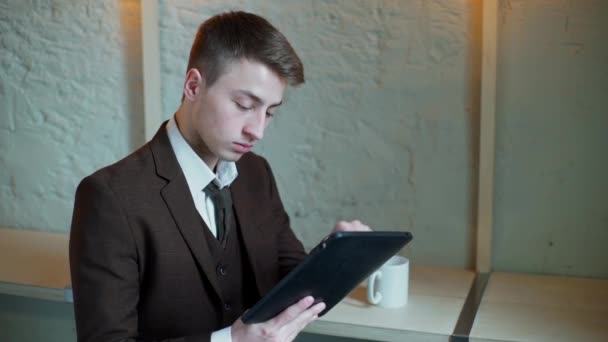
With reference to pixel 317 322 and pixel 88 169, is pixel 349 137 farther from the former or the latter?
pixel 88 169

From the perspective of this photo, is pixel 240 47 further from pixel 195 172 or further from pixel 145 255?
pixel 145 255

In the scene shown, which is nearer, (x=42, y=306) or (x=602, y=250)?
(x=602, y=250)

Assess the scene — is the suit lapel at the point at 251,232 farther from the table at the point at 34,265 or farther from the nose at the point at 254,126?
the table at the point at 34,265

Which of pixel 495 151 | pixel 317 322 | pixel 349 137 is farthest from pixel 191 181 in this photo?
pixel 495 151

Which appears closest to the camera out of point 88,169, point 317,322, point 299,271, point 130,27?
point 299,271

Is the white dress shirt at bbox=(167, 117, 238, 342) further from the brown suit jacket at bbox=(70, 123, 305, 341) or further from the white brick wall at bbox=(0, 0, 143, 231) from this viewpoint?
the white brick wall at bbox=(0, 0, 143, 231)

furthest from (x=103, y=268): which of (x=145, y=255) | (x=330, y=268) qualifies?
(x=330, y=268)

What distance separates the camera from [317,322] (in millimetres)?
1537

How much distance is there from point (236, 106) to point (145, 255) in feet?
0.93

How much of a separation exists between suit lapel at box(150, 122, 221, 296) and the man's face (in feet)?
0.30

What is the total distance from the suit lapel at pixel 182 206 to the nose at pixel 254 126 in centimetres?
15

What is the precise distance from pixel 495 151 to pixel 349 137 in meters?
0.38

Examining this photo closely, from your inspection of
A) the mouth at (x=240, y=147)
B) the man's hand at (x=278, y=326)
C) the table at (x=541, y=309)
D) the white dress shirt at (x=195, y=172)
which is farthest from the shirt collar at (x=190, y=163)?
the table at (x=541, y=309)

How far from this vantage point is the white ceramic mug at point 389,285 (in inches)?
62.2
